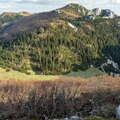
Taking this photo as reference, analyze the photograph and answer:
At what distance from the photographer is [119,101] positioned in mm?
54062

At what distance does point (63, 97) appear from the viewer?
6244 cm

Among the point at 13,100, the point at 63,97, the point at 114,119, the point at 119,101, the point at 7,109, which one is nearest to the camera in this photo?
the point at 114,119

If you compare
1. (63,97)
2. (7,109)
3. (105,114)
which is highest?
(105,114)

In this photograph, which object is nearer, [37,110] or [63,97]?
[37,110]

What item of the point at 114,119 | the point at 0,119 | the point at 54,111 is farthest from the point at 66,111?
the point at 114,119

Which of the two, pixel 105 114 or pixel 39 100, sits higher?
pixel 105 114

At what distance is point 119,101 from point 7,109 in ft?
80.7

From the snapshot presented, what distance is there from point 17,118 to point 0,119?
3048 millimetres

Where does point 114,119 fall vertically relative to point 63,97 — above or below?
above

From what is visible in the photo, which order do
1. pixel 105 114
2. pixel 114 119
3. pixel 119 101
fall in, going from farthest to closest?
pixel 119 101 → pixel 105 114 → pixel 114 119

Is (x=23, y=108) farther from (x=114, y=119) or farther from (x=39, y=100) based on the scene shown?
(x=114, y=119)

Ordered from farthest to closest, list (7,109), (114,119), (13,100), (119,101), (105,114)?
(13,100) → (7,109) → (119,101) → (105,114) → (114,119)

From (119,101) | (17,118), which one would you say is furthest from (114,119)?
(17,118)

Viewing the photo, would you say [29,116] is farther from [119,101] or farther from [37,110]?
[119,101]
